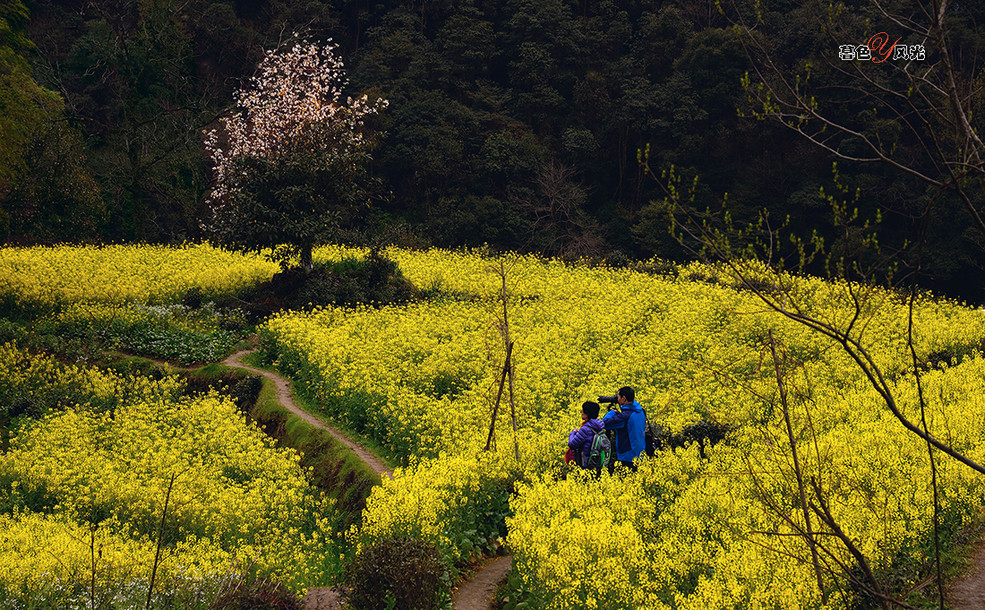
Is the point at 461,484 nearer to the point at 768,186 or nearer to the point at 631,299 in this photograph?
the point at 631,299

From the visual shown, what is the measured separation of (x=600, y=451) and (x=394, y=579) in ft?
13.4

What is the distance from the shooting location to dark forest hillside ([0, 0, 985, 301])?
36031 mm

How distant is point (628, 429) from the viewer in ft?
37.8

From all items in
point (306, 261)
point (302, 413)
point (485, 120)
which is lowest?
point (302, 413)

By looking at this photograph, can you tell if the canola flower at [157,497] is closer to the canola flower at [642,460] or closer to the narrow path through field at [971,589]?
the canola flower at [642,460]

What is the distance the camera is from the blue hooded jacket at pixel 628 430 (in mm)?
11375

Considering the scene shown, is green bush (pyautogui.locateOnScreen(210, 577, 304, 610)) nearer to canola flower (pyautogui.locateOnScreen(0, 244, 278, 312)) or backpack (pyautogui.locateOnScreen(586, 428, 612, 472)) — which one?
backpack (pyautogui.locateOnScreen(586, 428, 612, 472))

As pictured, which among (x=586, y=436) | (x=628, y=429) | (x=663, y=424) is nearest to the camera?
(x=586, y=436)

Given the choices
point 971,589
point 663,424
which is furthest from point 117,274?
point 971,589

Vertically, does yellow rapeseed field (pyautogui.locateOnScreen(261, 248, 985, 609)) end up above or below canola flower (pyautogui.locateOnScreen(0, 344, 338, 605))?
above

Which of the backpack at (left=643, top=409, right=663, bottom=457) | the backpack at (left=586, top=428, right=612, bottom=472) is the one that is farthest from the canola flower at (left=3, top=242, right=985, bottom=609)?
the backpack at (left=586, top=428, right=612, bottom=472)

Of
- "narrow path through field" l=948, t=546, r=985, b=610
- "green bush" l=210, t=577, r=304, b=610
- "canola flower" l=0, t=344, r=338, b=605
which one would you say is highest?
"narrow path through field" l=948, t=546, r=985, b=610

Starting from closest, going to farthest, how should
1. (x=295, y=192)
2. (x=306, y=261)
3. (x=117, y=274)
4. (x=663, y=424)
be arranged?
(x=663, y=424) → (x=295, y=192) → (x=306, y=261) → (x=117, y=274)

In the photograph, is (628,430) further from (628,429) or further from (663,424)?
(663,424)
